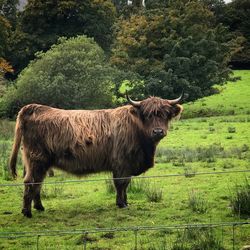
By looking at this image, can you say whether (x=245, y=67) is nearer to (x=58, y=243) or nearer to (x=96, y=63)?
(x=96, y=63)

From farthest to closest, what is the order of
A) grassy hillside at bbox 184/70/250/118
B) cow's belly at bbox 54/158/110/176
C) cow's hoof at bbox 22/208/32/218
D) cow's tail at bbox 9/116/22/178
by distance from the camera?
grassy hillside at bbox 184/70/250/118, cow's belly at bbox 54/158/110/176, cow's tail at bbox 9/116/22/178, cow's hoof at bbox 22/208/32/218

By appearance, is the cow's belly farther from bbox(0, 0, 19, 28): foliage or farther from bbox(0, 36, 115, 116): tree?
bbox(0, 0, 19, 28): foliage

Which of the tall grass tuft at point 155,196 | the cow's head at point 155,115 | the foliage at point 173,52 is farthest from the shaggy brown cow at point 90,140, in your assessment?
the foliage at point 173,52

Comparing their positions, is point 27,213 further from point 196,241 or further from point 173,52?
point 173,52

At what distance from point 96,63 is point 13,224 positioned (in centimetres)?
1936

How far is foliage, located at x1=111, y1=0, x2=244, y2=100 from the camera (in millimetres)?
26562

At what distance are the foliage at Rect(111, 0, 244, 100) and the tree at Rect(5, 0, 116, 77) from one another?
26.9ft

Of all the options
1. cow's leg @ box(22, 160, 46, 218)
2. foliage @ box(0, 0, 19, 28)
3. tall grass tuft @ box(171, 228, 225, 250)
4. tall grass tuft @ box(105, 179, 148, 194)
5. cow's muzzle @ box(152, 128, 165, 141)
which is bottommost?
tall grass tuft @ box(105, 179, 148, 194)

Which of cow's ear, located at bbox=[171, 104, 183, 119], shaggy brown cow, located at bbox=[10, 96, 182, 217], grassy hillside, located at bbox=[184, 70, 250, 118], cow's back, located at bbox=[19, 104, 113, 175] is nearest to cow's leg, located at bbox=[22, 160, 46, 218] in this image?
shaggy brown cow, located at bbox=[10, 96, 182, 217]

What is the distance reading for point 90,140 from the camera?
8492 mm

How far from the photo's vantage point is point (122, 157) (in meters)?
8.58

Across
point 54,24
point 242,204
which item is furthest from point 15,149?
point 54,24

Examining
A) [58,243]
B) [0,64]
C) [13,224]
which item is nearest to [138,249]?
[58,243]

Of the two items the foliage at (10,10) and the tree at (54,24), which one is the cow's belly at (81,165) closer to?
the tree at (54,24)
